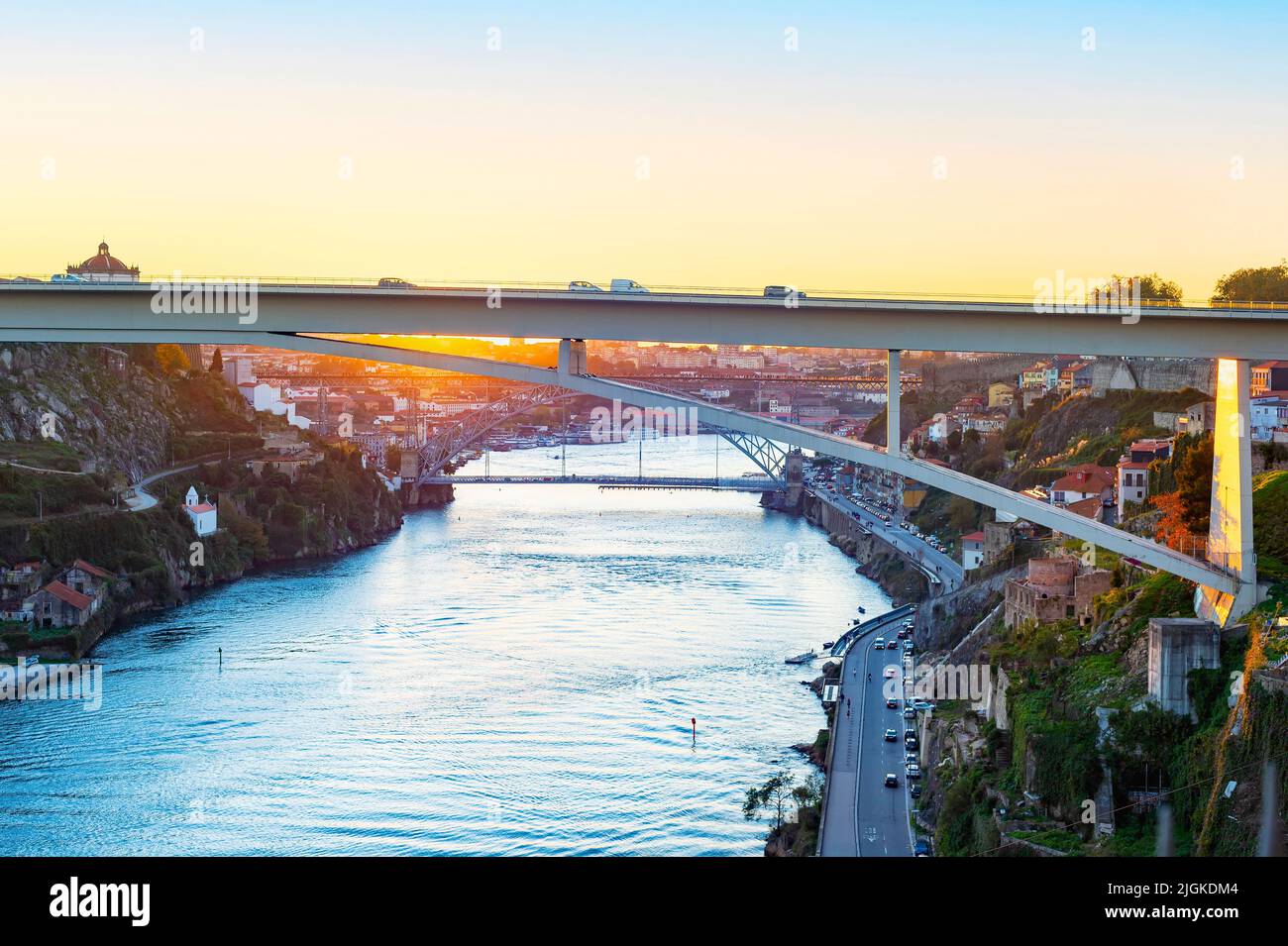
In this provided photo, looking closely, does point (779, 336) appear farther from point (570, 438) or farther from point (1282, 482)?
point (570, 438)

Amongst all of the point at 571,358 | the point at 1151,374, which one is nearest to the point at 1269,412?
the point at 1151,374

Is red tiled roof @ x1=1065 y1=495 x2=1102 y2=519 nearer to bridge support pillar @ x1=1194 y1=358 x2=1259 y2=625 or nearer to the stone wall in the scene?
the stone wall

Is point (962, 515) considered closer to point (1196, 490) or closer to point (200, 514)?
point (200, 514)

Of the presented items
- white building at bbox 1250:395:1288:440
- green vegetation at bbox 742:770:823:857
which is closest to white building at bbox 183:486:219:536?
green vegetation at bbox 742:770:823:857

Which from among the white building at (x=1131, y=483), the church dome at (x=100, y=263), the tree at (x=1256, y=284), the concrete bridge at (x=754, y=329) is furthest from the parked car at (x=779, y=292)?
the church dome at (x=100, y=263)

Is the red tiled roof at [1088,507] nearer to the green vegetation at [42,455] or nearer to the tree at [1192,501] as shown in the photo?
the tree at [1192,501]
